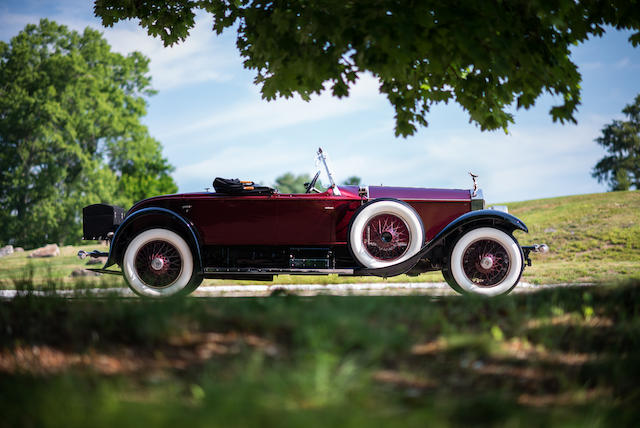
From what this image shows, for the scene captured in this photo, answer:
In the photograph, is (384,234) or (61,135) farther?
(61,135)

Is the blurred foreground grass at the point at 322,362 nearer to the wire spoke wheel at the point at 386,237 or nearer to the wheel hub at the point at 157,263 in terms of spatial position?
the wire spoke wheel at the point at 386,237

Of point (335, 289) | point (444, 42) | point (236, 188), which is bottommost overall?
point (335, 289)

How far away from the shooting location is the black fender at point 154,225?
696 centimetres

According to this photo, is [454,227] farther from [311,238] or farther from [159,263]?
[159,263]

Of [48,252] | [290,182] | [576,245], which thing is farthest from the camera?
[290,182]

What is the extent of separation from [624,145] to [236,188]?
133 ft

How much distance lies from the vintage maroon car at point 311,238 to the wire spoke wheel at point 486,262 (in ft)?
0.04

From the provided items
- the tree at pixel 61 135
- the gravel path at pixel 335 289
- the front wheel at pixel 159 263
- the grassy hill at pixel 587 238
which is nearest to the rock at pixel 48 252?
the tree at pixel 61 135

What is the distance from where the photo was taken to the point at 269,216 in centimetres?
702

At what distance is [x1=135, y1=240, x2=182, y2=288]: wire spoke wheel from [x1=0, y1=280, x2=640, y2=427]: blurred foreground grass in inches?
96.2

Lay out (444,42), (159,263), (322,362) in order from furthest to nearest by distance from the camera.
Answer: (159,263), (444,42), (322,362)

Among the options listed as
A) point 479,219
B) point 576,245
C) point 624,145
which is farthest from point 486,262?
point 624,145

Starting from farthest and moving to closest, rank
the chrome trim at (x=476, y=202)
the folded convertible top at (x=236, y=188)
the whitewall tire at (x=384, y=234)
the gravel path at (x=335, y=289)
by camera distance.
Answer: the chrome trim at (x=476, y=202), the folded convertible top at (x=236, y=188), the whitewall tire at (x=384, y=234), the gravel path at (x=335, y=289)

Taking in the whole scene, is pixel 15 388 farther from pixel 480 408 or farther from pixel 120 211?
pixel 120 211
